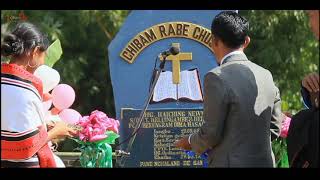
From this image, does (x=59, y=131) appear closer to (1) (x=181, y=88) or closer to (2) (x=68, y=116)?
(2) (x=68, y=116)

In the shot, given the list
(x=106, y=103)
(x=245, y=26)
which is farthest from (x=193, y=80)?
(x=106, y=103)

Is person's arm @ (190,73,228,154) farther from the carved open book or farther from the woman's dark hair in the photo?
the carved open book

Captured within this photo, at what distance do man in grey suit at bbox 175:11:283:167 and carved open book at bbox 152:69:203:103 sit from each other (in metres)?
1.41

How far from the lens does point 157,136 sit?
535 cm

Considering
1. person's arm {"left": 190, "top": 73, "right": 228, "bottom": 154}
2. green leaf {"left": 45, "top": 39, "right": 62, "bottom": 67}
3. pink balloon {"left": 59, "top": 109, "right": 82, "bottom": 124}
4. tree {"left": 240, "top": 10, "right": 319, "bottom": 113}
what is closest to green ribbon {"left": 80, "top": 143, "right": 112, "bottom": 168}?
pink balloon {"left": 59, "top": 109, "right": 82, "bottom": 124}

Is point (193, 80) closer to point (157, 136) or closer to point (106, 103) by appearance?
point (157, 136)

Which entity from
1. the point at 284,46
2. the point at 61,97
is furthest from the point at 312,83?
the point at 284,46

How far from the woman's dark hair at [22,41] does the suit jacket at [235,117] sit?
994 millimetres

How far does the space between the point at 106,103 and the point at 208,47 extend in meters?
5.12

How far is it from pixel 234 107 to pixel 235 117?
0.05 meters

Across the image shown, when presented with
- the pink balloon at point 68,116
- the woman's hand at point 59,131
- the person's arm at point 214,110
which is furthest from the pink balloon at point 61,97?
the person's arm at point 214,110
